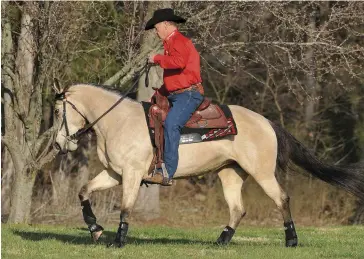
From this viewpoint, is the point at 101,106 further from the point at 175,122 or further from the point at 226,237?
the point at 226,237

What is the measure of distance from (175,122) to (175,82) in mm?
493

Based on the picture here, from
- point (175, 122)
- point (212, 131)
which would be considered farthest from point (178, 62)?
point (212, 131)

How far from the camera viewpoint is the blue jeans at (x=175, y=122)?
35.0ft

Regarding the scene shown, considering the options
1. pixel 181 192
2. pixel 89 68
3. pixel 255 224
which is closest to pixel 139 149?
pixel 89 68

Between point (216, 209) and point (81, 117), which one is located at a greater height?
point (81, 117)

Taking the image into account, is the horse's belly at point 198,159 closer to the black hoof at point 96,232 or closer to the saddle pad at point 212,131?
the saddle pad at point 212,131

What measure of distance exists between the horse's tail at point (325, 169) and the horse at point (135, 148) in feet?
0.49

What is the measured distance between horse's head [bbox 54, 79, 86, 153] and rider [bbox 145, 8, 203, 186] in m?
1.20

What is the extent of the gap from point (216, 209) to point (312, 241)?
8.93 metres

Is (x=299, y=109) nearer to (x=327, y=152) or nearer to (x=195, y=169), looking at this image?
(x=327, y=152)

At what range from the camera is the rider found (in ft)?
34.8

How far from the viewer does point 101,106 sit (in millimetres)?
11148

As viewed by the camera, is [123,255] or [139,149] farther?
[139,149]

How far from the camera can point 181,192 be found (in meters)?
22.5
